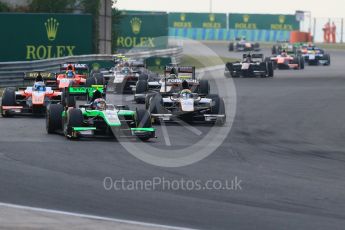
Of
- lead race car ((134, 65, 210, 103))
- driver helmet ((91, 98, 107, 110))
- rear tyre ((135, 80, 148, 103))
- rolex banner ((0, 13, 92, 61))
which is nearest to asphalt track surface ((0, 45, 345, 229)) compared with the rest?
driver helmet ((91, 98, 107, 110))

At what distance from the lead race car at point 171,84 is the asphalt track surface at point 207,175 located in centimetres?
405

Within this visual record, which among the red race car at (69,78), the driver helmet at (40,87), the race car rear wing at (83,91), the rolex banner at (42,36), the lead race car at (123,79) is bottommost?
the lead race car at (123,79)

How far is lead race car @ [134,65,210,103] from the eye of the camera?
2761cm

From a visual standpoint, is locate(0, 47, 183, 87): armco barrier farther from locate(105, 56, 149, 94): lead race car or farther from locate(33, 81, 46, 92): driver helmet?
locate(33, 81, 46, 92): driver helmet

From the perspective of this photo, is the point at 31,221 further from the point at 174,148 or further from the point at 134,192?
the point at 174,148

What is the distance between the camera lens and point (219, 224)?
1047 centimetres

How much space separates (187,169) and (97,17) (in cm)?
3741

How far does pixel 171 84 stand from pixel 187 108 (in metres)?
5.04

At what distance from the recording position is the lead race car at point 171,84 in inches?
1087

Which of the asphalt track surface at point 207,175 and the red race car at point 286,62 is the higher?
the asphalt track surface at point 207,175

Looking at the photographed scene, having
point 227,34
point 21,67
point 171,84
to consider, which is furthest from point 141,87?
point 227,34

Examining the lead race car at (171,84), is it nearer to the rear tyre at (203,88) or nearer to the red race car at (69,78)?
the rear tyre at (203,88)

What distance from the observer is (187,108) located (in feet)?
73.8

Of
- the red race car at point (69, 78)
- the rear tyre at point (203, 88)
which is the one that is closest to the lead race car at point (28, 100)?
the red race car at point (69, 78)
